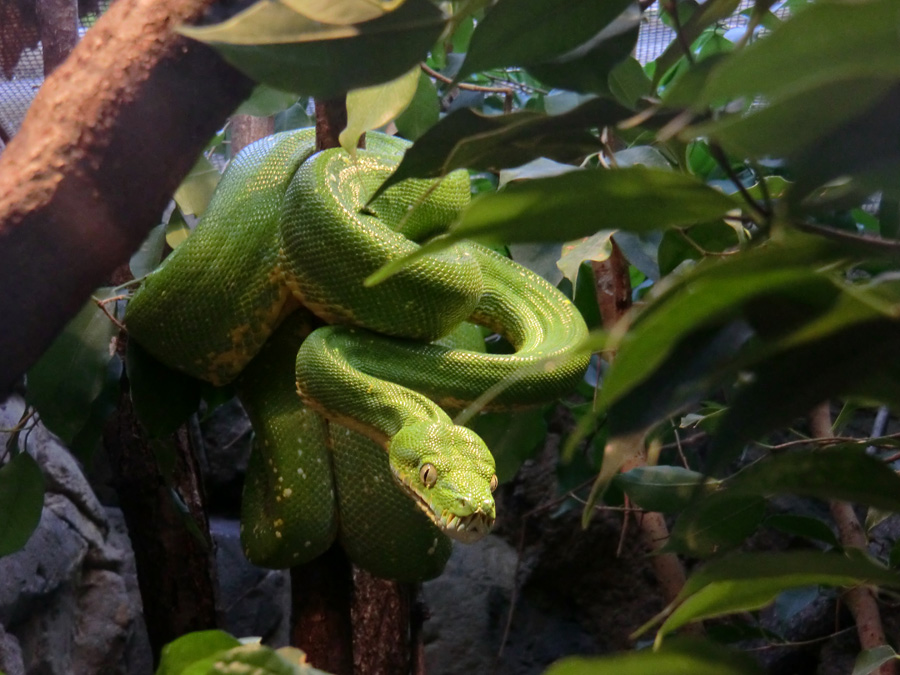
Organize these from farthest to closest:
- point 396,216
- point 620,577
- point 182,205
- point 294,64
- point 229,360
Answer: point 620,577, point 182,205, point 396,216, point 229,360, point 294,64

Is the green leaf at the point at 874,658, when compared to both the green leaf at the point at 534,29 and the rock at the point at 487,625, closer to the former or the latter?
the green leaf at the point at 534,29

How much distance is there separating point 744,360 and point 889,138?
0.46ft

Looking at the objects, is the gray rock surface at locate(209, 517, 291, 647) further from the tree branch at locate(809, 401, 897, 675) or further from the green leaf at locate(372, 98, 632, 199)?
the green leaf at locate(372, 98, 632, 199)

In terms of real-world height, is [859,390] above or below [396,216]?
above

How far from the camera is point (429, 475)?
59.5 inches

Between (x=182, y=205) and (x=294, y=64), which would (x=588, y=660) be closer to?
(x=294, y=64)

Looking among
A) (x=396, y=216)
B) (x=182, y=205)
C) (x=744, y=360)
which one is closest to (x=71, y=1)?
(x=182, y=205)

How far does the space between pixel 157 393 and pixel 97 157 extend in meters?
0.83

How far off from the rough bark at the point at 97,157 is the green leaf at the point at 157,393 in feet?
2.12

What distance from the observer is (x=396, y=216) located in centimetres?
191

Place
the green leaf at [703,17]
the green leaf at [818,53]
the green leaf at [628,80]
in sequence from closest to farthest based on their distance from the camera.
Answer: the green leaf at [818,53] → the green leaf at [703,17] → the green leaf at [628,80]

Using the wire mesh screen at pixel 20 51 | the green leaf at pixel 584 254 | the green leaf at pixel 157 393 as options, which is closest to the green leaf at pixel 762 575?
the green leaf at pixel 584 254

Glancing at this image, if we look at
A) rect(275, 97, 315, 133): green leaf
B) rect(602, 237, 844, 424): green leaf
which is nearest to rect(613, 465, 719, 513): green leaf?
rect(602, 237, 844, 424): green leaf

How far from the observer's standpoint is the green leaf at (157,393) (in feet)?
5.61
